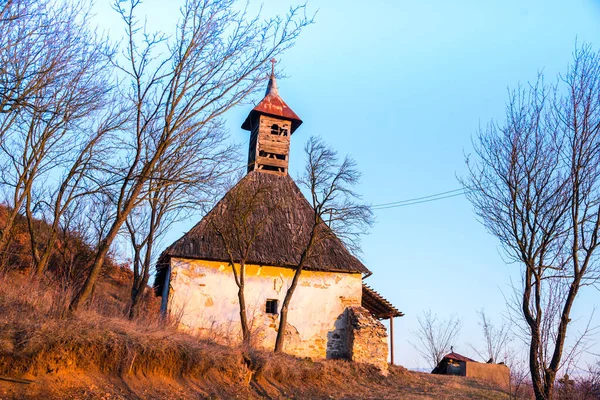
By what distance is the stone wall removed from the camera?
15531mm

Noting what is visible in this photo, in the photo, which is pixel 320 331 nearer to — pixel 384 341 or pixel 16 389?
pixel 384 341

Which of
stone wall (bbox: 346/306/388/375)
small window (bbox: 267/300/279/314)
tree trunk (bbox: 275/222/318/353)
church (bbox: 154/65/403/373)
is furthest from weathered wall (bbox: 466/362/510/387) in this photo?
tree trunk (bbox: 275/222/318/353)

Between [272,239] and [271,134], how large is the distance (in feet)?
18.8

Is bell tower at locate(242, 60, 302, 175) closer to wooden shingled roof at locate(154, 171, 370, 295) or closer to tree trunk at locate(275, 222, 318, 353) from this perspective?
wooden shingled roof at locate(154, 171, 370, 295)

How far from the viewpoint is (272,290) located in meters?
16.2

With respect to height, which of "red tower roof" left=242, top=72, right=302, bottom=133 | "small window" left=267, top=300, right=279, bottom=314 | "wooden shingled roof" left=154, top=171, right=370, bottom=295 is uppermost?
"red tower roof" left=242, top=72, right=302, bottom=133

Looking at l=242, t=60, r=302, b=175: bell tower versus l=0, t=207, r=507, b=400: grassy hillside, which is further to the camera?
l=242, t=60, r=302, b=175: bell tower

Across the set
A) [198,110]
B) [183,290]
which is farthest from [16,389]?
[183,290]

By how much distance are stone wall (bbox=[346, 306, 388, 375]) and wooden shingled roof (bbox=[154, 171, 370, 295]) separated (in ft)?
6.00

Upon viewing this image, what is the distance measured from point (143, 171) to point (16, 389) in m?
3.98

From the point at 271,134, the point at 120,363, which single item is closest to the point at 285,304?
the point at 120,363

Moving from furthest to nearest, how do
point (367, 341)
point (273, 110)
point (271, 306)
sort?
point (273, 110)
point (271, 306)
point (367, 341)

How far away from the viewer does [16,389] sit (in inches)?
282

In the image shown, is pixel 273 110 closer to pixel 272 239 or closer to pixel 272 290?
pixel 272 239
